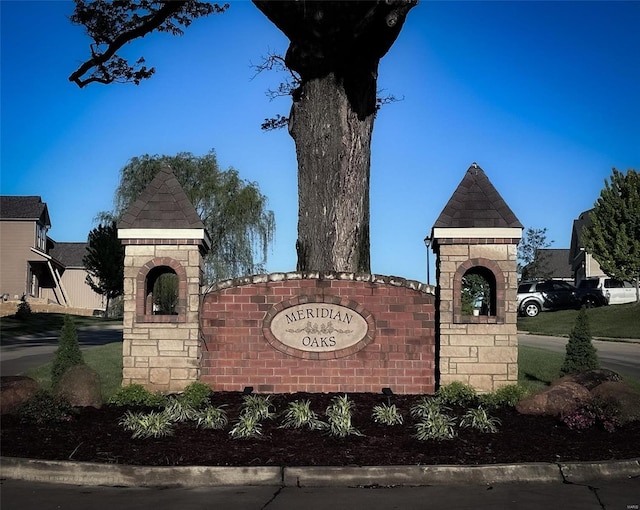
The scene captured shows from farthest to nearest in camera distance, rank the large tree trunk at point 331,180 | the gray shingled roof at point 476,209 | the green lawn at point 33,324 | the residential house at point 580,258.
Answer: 1. the residential house at point 580,258
2. the green lawn at point 33,324
3. the large tree trunk at point 331,180
4. the gray shingled roof at point 476,209

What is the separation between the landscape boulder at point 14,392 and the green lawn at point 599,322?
24.7 m

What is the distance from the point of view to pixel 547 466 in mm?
7340

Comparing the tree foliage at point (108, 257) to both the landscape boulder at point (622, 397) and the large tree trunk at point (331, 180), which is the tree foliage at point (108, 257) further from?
the landscape boulder at point (622, 397)

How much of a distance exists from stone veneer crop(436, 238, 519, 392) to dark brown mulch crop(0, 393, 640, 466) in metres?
→ 2.02

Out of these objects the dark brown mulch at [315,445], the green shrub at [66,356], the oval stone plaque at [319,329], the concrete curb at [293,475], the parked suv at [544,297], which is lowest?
the concrete curb at [293,475]

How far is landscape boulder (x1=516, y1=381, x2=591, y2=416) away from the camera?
1016 centimetres

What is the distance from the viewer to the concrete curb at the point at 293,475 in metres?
7.16

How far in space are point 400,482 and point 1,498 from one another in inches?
137

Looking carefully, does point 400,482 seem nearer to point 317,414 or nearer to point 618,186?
point 317,414

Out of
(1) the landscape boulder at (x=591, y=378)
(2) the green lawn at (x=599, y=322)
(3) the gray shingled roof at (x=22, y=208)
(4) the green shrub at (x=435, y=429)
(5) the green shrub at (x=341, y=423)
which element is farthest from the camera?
(3) the gray shingled roof at (x=22, y=208)

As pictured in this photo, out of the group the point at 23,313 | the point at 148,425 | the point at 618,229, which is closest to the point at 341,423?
the point at 148,425

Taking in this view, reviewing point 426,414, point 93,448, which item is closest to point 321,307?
point 426,414

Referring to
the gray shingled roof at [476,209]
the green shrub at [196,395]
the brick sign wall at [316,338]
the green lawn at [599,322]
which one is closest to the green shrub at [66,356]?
the green shrub at [196,395]

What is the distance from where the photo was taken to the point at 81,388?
10.8 metres
